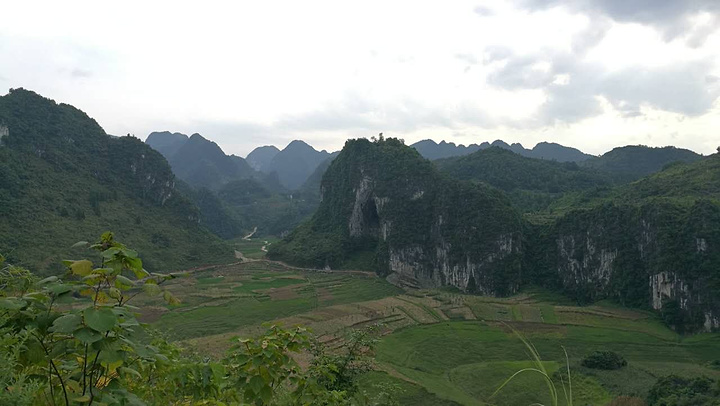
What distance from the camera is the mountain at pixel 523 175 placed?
11575 cm

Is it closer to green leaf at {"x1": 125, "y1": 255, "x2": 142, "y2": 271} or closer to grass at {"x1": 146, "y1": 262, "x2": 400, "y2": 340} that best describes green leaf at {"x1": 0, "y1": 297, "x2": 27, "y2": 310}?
green leaf at {"x1": 125, "y1": 255, "x2": 142, "y2": 271}

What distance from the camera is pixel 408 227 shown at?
84750 millimetres

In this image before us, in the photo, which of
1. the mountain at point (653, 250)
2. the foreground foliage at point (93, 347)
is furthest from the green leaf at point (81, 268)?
the mountain at point (653, 250)

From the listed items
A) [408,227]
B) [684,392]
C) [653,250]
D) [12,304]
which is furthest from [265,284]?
[12,304]

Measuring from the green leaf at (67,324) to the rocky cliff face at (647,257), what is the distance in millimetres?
58903

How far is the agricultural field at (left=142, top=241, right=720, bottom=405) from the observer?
101ft

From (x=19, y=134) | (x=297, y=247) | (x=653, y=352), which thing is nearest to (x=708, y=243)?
(x=653, y=352)

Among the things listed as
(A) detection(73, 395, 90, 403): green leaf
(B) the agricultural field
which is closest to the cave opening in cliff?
(B) the agricultural field

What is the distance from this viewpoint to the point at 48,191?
264ft

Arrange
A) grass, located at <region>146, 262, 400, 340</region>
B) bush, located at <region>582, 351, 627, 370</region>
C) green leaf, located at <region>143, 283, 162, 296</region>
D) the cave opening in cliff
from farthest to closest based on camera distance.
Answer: the cave opening in cliff
grass, located at <region>146, 262, 400, 340</region>
bush, located at <region>582, 351, 627, 370</region>
green leaf, located at <region>143, 283, 162, 296</region>

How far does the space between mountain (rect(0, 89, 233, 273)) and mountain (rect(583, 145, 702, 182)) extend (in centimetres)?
13584

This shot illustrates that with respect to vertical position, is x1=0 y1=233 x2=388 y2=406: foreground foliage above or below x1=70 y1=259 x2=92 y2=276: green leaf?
below

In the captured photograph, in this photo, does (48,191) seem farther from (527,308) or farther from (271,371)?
(271,371)

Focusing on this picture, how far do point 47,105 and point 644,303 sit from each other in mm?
119776
